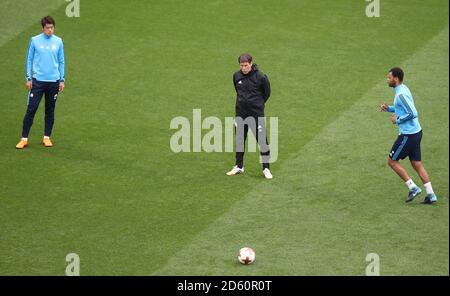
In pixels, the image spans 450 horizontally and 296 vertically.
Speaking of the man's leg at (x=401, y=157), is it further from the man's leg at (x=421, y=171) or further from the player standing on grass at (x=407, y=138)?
the man's leg at (x=421, y=171)

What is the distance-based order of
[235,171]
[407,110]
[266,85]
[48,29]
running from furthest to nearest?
1. [48,29]
2. [235,171]
3. [266,85]
4. [407,110]

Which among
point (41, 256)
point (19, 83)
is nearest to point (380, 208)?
point (41, 256)

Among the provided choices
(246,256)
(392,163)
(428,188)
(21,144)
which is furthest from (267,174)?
(21,144)

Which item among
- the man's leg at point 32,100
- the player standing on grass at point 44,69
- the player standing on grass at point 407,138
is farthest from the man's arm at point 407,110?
the man's leg at point 32,100

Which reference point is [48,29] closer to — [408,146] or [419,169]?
[408,146]

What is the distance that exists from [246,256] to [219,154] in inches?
158

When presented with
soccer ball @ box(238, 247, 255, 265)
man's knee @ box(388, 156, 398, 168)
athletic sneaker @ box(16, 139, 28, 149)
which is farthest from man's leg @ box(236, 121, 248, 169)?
athletic sneaker @ box(16, 139, 28, 149)

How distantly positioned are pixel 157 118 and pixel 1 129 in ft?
8.58

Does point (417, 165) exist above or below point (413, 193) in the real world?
above

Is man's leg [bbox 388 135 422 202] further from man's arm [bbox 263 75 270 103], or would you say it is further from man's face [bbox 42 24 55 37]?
man's face [bbox 42 24 55 37]

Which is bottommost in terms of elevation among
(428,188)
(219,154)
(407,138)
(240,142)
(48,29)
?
(428,188)

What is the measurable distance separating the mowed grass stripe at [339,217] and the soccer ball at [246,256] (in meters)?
0.08

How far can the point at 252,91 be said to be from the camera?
13891mm

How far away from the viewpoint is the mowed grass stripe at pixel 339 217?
447 inches
